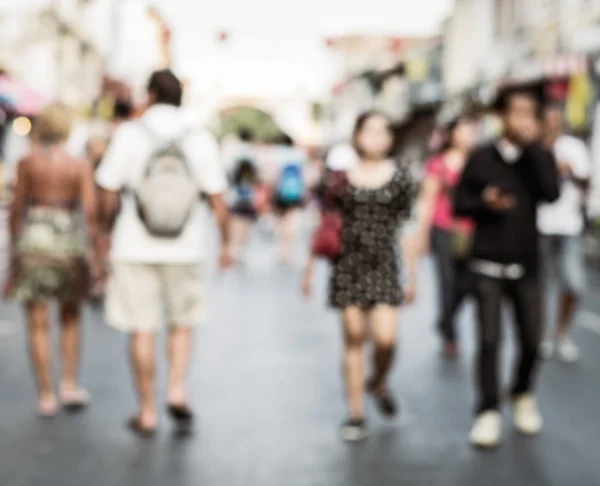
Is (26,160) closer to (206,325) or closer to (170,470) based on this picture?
(170,470)

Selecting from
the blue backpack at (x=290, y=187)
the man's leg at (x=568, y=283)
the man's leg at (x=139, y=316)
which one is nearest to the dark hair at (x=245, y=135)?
the blue backpack at (x=290, y=187)

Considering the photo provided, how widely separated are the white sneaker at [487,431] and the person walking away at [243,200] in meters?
11.8

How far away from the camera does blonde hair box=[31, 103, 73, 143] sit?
6.25m

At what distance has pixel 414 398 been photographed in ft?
22.9

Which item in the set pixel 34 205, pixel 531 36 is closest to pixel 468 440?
pixel 34 205

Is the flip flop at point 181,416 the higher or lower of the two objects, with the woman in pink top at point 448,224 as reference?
lower

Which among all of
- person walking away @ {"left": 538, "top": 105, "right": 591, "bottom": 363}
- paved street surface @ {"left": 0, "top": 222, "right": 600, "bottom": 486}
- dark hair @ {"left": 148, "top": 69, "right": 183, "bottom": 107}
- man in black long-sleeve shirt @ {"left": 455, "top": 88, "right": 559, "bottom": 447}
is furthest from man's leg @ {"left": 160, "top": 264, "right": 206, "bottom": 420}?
person walking away @ {"left": 538, "top": 105, "right": 591, "bottom": 363}

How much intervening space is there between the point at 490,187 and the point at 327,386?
2040mm

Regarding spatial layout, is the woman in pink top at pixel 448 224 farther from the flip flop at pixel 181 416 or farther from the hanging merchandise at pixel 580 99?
the hanging merchandise at pixel 580 99

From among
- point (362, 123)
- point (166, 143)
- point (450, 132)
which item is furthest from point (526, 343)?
point (450, 132)

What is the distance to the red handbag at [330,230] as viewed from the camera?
5.98 m

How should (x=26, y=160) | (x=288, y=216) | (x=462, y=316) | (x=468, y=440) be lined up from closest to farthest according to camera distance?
(x=468, y=440) < (x=26, y=160) < (x=462, y=316) < (x=288, y=216)

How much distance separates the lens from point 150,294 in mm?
5992

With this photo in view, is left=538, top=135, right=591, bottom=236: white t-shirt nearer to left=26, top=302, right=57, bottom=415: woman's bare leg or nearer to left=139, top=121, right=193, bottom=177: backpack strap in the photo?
left=139, top=121, right=193, bottom=177: backpack strap
